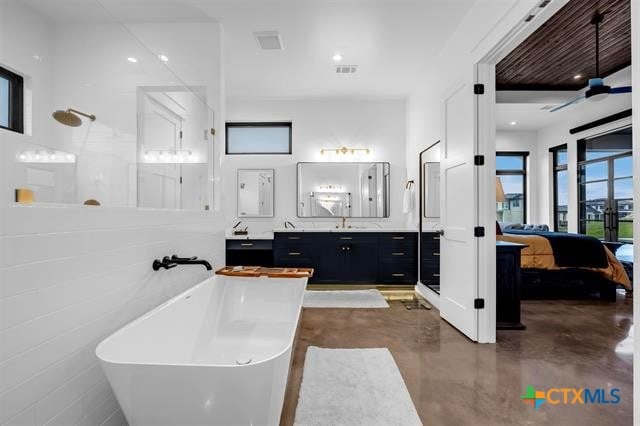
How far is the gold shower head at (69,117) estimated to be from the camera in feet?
3.73

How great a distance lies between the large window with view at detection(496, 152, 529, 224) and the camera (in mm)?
6746

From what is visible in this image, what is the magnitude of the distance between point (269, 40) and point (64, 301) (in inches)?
111

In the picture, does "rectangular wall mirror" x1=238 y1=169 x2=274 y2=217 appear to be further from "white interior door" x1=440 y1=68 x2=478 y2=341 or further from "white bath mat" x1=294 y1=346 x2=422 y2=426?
"white bath mat" x1=294 y1=346 x2=422 y2=426

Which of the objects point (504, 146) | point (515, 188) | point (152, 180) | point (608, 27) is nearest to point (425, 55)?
point (608, 27)

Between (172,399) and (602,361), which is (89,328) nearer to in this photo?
(172,399)

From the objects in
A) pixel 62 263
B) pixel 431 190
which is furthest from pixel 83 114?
pixel 431 190

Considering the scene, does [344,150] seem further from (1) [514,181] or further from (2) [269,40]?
(1) [514,181]

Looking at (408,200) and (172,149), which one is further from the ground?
(172,149)

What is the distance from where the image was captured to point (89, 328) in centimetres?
117

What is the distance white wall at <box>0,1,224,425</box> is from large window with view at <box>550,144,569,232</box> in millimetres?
7204

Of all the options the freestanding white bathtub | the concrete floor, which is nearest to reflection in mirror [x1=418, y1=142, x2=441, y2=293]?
the concrete floor

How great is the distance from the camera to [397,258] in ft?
13.3

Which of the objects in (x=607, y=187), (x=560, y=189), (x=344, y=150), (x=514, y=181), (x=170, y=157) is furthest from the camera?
(x=514, y=181)

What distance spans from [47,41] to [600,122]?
6.96m
